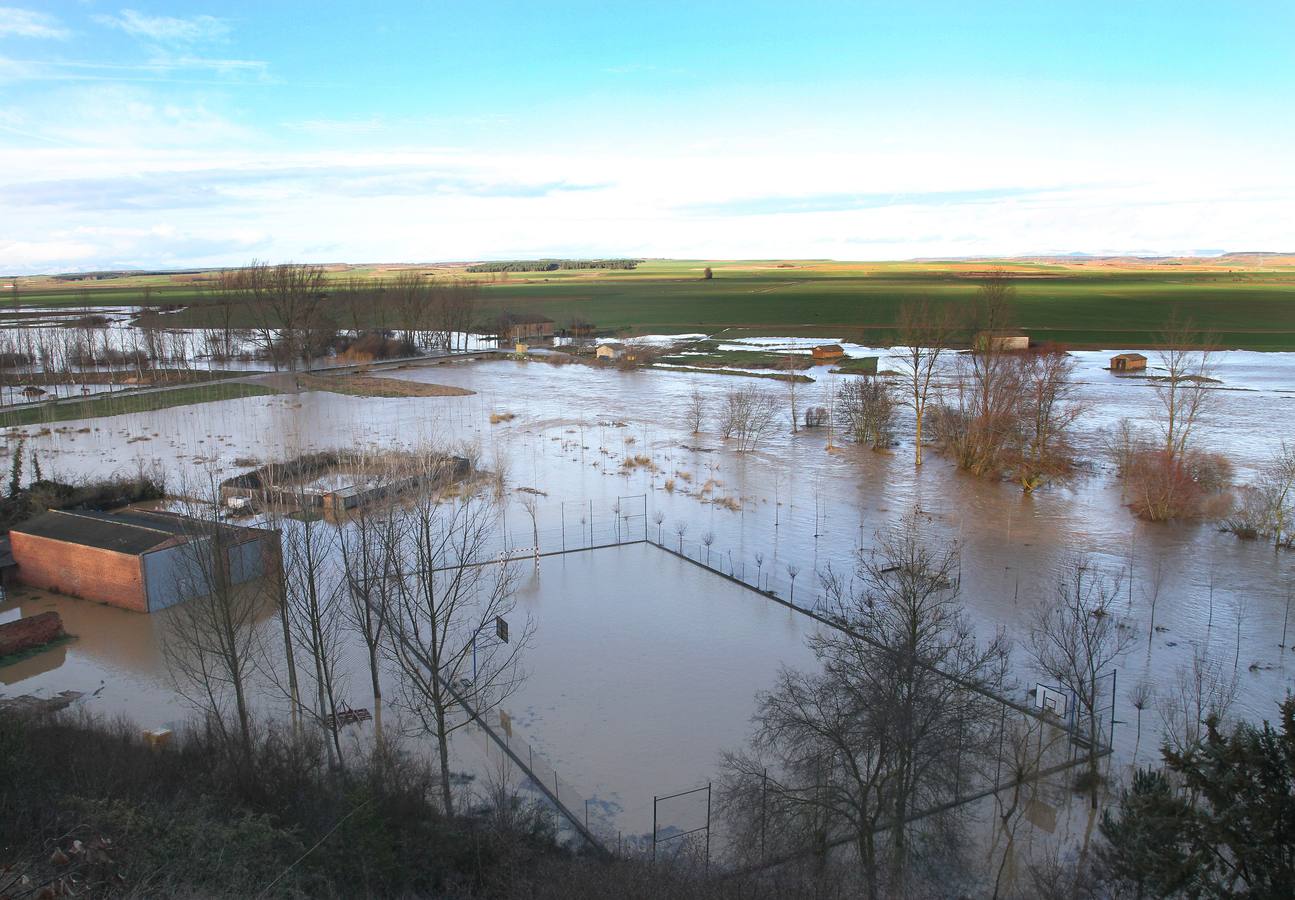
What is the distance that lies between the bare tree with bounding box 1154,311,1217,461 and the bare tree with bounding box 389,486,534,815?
67.0ft

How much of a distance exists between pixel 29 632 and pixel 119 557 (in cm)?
221

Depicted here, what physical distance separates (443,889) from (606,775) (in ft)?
11.7

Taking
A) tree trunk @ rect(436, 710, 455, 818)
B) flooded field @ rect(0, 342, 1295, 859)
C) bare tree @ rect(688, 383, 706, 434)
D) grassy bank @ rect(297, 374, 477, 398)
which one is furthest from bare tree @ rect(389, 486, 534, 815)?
grassy bank @ rect(297, 374, 477, 398)

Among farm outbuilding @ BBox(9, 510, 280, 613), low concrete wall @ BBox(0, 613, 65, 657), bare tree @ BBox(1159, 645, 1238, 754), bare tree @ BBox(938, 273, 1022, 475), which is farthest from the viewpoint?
bare tree @ BBox(938, 273, 1022, 475)

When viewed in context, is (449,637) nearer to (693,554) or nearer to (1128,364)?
(693,554)

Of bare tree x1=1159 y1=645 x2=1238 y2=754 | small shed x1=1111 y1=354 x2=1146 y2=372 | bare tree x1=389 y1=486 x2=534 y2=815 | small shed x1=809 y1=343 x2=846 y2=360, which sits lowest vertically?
bare tree x1=1159 y1=645 x2=1238 y2=754

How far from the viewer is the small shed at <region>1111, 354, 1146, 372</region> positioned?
56688 mm

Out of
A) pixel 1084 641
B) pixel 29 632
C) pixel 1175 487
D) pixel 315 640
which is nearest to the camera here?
pixel 315 640

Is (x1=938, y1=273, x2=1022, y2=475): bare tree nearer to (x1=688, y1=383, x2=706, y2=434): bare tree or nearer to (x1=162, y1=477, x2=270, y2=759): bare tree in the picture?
(x1=688, y1=383, x2=706, y2=434): bare tree

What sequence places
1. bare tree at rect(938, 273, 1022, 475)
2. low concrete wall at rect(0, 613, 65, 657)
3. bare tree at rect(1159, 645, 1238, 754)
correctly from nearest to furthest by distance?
bare tree at rect(1159, 645, 1238, 754), low concrete wall at rect(0, 613, 65, 657), bare tree at rect(938, 273, 1022, 475)

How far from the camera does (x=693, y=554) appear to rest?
73.3 feet

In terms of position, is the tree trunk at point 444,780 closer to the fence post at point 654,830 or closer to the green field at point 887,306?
the fence post at point 654,830

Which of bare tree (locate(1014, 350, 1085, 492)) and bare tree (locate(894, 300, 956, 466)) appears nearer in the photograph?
bare tree (locate(1014, 350, 1085, 492))

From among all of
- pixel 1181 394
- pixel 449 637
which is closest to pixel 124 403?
pixel 449 637
